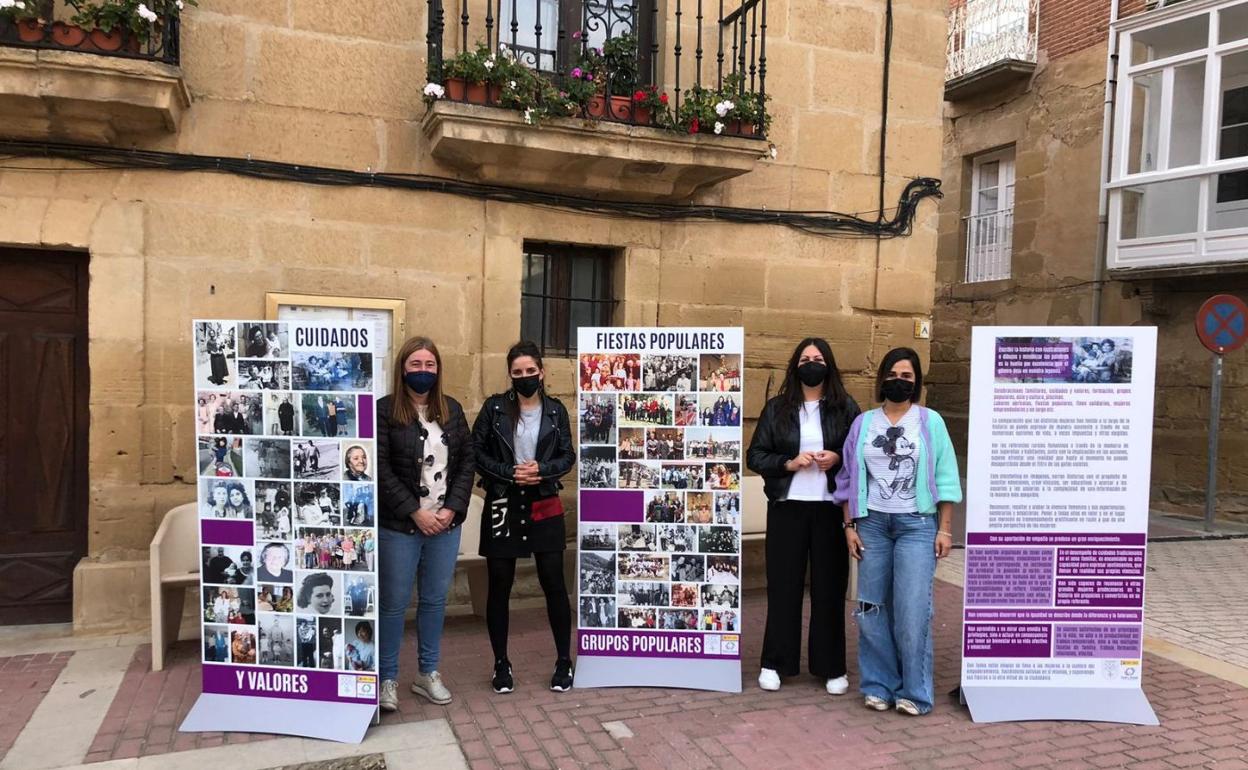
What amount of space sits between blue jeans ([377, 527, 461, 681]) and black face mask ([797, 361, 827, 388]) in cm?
192

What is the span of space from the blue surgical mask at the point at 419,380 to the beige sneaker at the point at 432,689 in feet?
4.73

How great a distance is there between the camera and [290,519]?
3639 millimetres

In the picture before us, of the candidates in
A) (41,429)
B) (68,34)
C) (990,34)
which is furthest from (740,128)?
(990,34)

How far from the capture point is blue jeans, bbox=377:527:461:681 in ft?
12.5

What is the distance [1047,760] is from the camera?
3.52 m

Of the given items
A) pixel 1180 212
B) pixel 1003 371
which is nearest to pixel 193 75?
pixel 1003 371

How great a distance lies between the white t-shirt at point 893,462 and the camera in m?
3.86

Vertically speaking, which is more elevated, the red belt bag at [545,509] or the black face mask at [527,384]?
the black face mask at [527,384]

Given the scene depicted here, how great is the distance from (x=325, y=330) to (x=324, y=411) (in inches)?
14.2

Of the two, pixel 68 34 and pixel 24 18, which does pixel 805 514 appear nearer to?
pixel 68 34

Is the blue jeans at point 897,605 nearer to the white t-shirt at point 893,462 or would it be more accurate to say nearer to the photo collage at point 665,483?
the white t-shirt at point 893,462

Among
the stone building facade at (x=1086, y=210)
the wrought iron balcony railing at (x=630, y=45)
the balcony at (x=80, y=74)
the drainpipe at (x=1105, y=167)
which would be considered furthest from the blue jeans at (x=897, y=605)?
the drainpipe at (x=1105, y=167)

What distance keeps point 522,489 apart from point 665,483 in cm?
77

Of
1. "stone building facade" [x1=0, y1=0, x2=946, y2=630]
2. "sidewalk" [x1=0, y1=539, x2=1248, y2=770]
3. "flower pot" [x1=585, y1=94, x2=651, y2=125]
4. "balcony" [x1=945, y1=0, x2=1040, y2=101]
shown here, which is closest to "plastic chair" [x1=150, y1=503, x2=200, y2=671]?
"sidewalk" [x1=0, y1=539, x2=1248, y2=770]
